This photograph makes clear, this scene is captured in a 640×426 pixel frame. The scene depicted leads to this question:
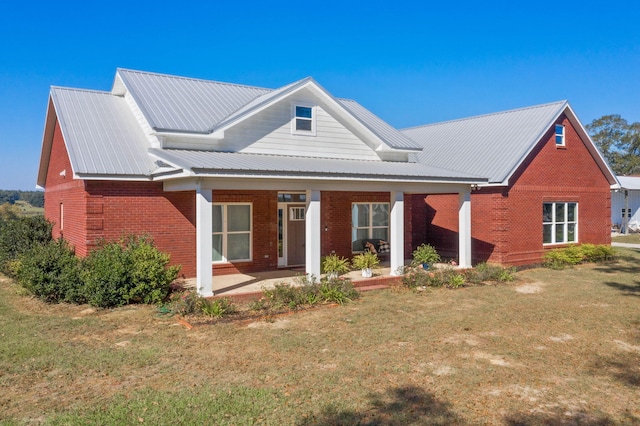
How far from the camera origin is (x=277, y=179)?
42.8 feet

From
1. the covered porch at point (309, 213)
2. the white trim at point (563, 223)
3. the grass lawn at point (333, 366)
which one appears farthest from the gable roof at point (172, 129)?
the white trim at point (563, 223)

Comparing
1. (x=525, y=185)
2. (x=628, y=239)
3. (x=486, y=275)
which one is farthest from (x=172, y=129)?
(x=628, y=239)

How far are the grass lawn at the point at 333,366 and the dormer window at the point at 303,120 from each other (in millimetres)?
6776

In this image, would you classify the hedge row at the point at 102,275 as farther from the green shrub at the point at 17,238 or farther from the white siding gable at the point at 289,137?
the white siding gable at the point at 289,137

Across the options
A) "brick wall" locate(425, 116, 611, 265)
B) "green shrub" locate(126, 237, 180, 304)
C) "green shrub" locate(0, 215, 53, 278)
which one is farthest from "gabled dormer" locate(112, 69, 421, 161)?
"green shrub" locate(0, 215, 53, 278)

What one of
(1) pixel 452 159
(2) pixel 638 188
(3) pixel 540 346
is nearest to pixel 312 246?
(3) pixel 540 346

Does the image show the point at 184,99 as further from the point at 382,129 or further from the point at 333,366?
the point at 333,366

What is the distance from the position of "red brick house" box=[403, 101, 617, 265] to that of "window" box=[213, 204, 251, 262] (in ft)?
29.2

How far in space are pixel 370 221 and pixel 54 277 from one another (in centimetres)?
1095

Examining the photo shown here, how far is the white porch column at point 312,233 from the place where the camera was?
13883 millimetres

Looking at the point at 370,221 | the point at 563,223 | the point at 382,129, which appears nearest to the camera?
the point at 370,221

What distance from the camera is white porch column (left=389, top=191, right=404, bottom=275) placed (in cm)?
1559

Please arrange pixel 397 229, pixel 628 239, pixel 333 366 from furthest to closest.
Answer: pixel 628 239, pixel 397 229, pixel 333 366

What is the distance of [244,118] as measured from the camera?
1552 cm
